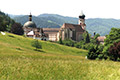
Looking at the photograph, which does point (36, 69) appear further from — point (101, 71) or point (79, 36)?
point (79, 36)

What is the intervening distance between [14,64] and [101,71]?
18.1 ft

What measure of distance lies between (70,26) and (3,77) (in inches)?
6400

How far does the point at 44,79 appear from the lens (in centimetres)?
1018

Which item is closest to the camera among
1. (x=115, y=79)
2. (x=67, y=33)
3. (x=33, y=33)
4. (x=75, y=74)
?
(x=115, y=79)

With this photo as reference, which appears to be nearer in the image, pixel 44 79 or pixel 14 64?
pixel 44 79

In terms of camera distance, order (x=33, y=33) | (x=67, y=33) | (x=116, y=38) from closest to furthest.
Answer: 1. (x=116, y=38)
2. (x=33, y=33)
3. (x=67, y=33)

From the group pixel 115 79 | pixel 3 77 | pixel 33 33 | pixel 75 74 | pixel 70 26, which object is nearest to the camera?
pixel 3 77

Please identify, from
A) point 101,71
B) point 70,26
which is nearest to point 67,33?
point 70,26

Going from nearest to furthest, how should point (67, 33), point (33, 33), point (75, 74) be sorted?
point (75, 74) → point (33, 33) → point (67, 33)

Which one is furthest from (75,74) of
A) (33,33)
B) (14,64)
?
(33,33)

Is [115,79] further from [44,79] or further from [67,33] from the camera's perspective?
[67,33]

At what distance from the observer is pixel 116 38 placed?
5453 centimetres

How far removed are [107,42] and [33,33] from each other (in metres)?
84.3

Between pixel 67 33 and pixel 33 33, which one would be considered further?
pixel 67 33
